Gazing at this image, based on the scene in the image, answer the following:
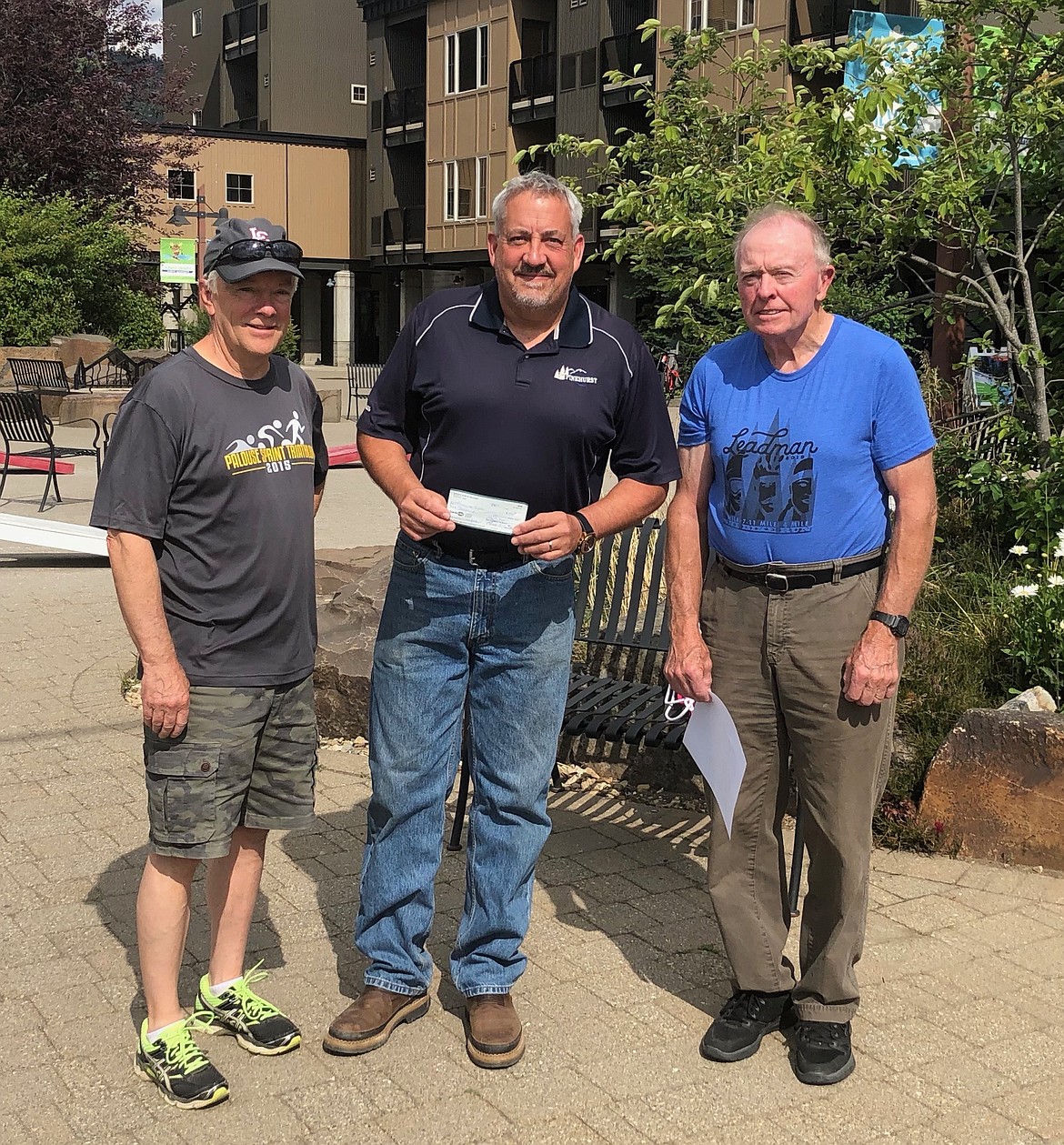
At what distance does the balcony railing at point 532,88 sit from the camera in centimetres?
4153

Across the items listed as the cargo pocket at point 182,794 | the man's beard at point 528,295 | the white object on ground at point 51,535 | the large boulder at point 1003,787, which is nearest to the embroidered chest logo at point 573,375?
the man's beard at point 528,295

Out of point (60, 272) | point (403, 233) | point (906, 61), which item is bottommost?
point (60, 272)

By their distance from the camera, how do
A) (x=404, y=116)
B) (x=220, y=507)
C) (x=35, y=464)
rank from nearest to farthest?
(x=220, y=507) → (x=35, y=464) → (x=404, y=116)

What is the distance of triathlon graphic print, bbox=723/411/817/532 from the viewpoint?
348cm

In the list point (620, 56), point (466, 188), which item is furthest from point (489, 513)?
point (466, 188)

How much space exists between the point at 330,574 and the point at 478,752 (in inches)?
138

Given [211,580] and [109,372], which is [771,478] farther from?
[109,372]

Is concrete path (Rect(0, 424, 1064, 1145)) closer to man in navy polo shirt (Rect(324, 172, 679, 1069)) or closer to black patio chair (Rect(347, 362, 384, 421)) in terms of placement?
man in navy polo shirt (Rect(324, 172, 679, 1069))

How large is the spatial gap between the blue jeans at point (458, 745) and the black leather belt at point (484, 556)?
2cm

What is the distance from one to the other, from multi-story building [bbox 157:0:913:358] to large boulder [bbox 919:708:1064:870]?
2820 centimetres

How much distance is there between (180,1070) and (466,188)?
44.8 m

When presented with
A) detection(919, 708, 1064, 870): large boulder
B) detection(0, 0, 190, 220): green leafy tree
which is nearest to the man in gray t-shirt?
detection(919, 708, 1064, 870): large boulder

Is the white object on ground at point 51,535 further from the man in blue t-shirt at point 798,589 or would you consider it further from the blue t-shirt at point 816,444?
the blue t-shirt at point 816,444

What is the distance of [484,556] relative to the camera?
3.62 metres
